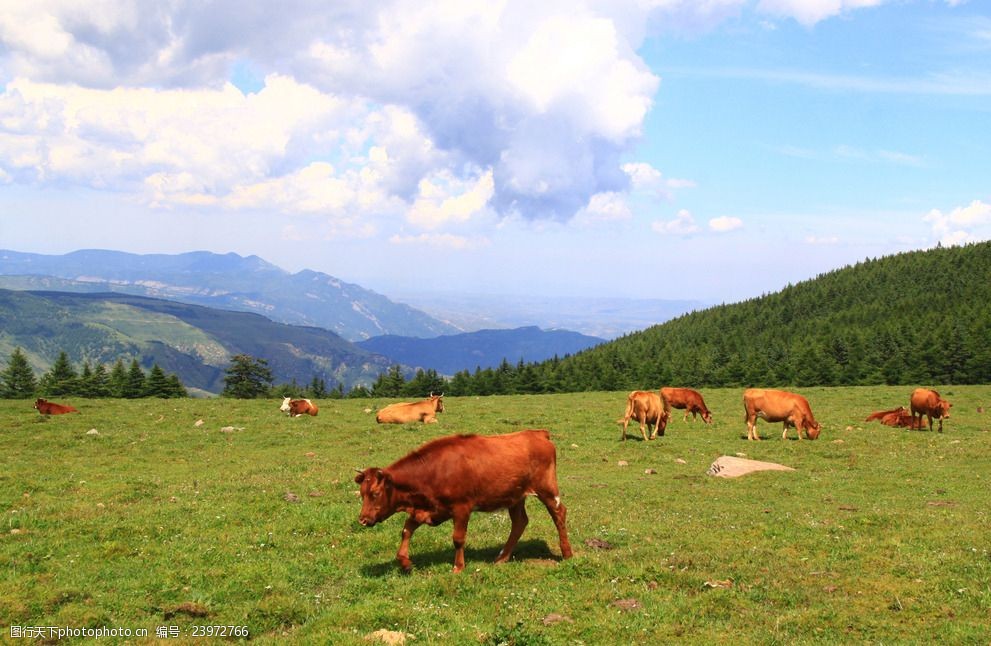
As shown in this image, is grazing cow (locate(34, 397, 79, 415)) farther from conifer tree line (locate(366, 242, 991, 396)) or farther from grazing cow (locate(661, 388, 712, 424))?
conifer tree line (locate(366, 242, 991, 396))

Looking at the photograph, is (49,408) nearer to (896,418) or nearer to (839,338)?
(896,418)

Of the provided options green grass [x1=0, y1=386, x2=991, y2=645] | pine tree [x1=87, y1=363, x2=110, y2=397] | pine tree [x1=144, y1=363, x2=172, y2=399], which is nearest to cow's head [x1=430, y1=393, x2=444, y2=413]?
green grass [x1=0, y1=386, x2=991, y2=645]

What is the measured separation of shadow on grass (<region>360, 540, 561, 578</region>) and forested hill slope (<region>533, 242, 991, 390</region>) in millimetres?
74105

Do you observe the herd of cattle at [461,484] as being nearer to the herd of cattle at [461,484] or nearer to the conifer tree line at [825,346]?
the herd of cattle at [461,484]

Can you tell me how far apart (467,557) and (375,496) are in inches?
102

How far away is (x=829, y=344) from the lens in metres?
91.9

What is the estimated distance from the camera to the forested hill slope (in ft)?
260

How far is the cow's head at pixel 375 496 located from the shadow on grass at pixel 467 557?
47.2 inches

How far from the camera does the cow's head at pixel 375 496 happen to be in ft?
36.4

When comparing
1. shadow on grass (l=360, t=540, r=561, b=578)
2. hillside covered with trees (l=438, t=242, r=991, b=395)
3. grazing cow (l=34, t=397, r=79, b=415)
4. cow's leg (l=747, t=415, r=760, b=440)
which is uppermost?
hillside covered with trees (l=438, t=242, r=991, b=395)

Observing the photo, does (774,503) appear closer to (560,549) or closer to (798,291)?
(560,549)

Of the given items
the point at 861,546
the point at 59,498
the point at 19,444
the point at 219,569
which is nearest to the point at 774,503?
the point at 861,546

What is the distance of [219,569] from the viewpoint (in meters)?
11.6

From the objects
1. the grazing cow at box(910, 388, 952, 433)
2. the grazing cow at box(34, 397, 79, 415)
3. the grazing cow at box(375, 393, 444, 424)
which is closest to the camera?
the grazing cow at box(910, 388, 952, 433)
